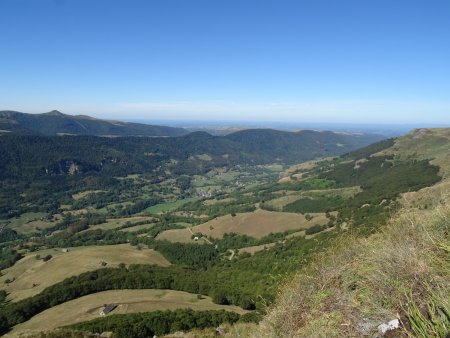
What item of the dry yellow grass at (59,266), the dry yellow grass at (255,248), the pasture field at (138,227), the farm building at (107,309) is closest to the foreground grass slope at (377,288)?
the farm building at (107,309)

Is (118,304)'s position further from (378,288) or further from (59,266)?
(378,288)

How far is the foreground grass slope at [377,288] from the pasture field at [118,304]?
5361 cm

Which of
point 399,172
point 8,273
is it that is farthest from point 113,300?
point 399,172

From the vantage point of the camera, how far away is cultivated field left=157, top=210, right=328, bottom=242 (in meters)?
137

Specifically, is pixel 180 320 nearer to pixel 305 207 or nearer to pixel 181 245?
pixel 181 245

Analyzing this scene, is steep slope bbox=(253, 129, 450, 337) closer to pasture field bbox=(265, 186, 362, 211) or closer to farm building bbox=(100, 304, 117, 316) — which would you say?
farm building bbox=(100, 304, 117, 316)

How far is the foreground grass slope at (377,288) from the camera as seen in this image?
704cm

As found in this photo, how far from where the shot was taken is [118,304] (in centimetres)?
6944

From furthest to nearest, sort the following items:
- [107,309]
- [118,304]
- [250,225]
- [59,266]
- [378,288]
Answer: [250,225], [59,266], [118,304], [107,309], [378,288]

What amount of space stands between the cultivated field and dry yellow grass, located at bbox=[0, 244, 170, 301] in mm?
24188

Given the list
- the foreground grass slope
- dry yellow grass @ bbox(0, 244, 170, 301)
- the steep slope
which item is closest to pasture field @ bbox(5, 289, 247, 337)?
dry yellow grass @ bbox(0, 244, 170, 301)

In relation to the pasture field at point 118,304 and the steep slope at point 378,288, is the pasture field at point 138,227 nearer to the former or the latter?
the pasture field at point 118,304

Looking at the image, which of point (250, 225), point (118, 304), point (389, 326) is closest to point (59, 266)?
point (118, 304)

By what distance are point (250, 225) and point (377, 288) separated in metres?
141
